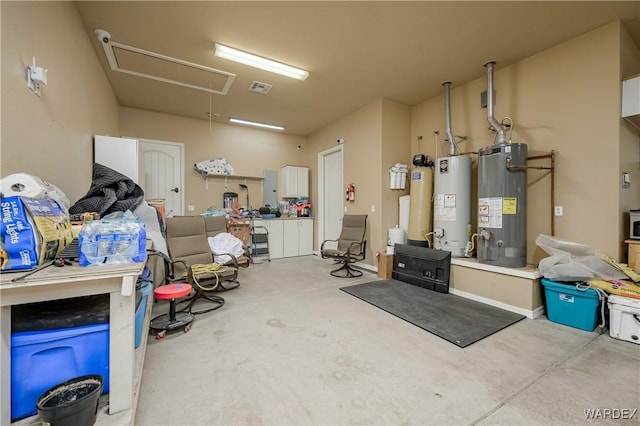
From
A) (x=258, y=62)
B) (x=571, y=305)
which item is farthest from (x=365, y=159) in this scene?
(x=571, y=305)

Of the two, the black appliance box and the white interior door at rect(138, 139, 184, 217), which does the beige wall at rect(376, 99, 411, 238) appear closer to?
the black appliance box

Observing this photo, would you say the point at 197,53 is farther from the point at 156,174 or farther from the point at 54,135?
the point at 156,174

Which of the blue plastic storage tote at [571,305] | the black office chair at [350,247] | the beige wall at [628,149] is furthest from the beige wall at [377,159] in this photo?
the beige wall at [628,149]

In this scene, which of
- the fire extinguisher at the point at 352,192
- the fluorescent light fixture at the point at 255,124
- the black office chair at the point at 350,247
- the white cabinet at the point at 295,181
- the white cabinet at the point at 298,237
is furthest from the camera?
the white cabinet at the point at 295,181

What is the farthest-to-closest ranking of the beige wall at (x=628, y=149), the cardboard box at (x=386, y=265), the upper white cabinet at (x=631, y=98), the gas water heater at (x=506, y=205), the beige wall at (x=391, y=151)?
1. the beige wall at (x=391, y=151)
2. the cardboard box at (x=386, y=265)
3. the gas water heater at (x=506, y=205)
4. the beige wall at (x=628, y=149)
5. the upper white cabinet at (x=631, y=98)

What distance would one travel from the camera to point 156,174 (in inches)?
203

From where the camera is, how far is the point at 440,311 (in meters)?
2.89

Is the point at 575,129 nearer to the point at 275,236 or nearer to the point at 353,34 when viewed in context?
the point at 353,34

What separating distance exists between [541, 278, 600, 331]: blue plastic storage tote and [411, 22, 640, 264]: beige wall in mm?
701

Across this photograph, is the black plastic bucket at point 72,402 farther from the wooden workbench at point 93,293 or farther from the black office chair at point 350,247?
the black office chair at point 350,247

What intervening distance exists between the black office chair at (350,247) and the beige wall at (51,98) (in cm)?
342

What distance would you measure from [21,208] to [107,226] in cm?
30

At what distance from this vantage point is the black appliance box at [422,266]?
11.6ft

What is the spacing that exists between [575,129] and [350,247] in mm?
3211
